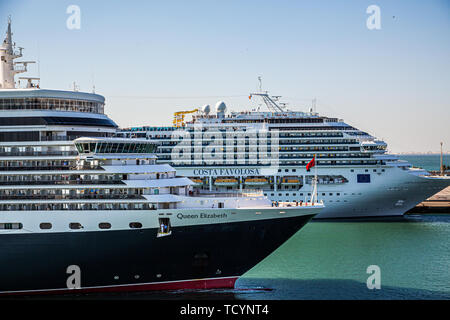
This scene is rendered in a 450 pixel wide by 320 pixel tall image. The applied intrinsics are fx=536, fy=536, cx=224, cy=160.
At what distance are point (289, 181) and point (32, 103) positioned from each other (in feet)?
82.4

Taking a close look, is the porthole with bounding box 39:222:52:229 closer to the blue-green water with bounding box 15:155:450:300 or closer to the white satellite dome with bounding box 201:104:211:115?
the blue-green water with bounding box 15:155:450:300

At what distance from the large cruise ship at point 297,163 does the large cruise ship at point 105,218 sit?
2045cm

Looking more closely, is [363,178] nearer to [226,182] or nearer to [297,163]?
[297,163]

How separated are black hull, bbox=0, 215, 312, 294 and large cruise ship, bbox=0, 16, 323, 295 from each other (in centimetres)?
4

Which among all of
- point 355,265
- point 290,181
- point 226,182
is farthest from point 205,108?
point 355,265

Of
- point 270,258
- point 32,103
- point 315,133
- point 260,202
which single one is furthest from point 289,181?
point 32,103

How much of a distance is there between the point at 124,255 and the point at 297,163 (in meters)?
25.0

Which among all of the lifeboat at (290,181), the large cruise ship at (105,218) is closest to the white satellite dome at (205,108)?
the lifeboat at (290,181)

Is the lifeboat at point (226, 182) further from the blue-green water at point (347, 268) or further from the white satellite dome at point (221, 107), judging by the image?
the blue-green water at point (347, 268)

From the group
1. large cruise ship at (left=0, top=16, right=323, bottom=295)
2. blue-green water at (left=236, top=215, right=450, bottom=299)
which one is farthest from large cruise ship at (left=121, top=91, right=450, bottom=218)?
large cruise ship at (left=0, top=16, right=323, bottom=295)

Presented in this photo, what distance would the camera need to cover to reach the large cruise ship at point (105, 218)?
22.2 m

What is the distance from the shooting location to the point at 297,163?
147 feet

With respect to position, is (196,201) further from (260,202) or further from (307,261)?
(307,261)

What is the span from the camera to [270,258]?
2877cm
